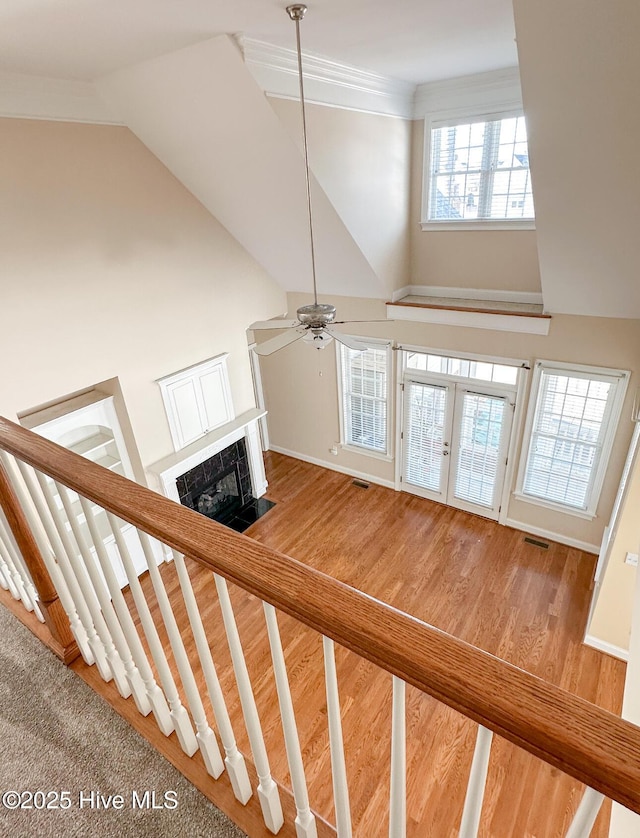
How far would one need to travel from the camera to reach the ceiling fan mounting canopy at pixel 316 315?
10.1 feet

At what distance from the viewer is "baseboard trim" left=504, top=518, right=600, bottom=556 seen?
546cm

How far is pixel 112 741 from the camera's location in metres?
1.39

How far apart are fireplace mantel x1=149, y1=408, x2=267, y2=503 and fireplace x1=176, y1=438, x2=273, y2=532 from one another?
0.33ft

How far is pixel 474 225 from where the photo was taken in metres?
5.21

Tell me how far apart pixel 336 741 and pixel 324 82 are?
424 cm

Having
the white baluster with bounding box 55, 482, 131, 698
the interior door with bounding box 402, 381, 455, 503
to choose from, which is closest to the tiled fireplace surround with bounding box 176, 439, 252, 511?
the interior door with bounding box 402, 381, 455, 503

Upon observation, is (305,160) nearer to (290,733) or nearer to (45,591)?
(45,591)

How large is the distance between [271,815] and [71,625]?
2.98 ft

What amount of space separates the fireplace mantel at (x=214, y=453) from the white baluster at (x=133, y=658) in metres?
3.91

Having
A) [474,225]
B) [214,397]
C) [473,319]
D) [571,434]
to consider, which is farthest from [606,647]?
[214,397]

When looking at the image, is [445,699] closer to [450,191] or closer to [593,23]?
[593,23]

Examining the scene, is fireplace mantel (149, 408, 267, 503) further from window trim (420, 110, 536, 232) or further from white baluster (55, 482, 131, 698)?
white baluster (55, 482, 131, 698)

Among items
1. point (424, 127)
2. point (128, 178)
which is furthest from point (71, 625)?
point (424, 127)

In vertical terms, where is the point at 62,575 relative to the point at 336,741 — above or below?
below
